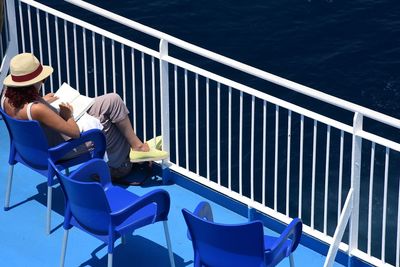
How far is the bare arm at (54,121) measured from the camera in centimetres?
749

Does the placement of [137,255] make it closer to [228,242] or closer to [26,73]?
[228,242]

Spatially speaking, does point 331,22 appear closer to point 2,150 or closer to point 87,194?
point 2,150

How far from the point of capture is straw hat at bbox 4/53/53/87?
24.6ft

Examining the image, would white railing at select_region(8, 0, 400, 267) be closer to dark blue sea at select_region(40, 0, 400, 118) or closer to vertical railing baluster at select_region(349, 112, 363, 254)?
vertical railing baluster at select_region(349, 112, 363, 254)

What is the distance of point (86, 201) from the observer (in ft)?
21.7

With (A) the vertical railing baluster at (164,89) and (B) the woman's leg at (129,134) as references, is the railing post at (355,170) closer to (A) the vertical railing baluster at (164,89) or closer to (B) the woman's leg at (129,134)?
(A) the vertical railing baluster at (164,89)

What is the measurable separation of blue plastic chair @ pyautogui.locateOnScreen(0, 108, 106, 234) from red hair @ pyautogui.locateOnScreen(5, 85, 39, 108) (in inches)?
5.3

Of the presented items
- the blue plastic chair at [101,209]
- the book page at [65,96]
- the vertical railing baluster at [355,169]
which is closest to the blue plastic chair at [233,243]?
the blue plastic chair at [101,209]

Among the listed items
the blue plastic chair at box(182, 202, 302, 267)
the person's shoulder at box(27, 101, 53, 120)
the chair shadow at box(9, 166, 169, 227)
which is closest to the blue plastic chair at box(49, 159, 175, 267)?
the blue plastic chair at box(182, 202, 302, 267)

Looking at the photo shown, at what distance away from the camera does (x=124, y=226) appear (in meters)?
6.70

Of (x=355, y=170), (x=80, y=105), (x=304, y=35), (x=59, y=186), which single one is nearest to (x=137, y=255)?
(x=59, y=186)

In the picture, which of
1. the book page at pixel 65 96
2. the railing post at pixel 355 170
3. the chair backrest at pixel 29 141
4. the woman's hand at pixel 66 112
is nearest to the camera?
the railing post at pixel 355 170

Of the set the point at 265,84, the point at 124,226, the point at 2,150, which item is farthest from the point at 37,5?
the point at 265,84

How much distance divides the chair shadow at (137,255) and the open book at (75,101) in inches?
43.9
